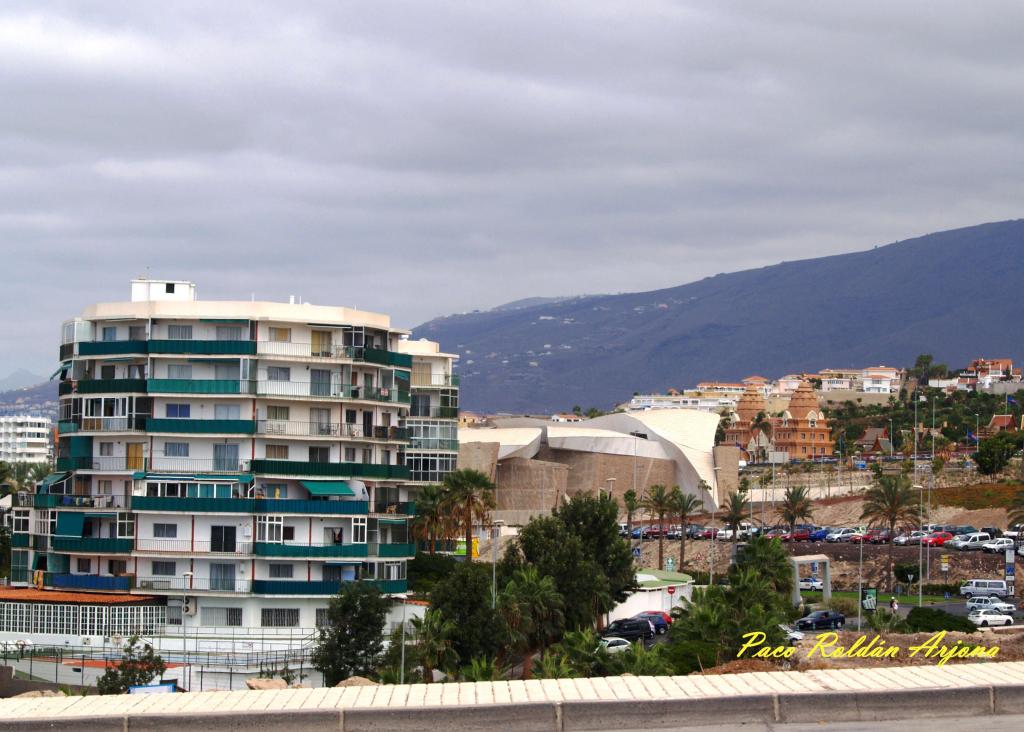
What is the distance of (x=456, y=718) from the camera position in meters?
19.5

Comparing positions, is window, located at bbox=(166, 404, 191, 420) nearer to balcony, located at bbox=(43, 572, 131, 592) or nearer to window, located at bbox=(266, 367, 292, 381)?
window, located at bbox=(266, 367, 292, 381)

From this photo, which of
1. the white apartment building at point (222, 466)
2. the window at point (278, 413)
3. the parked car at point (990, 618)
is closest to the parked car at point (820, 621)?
the parked car at point (990, 618)

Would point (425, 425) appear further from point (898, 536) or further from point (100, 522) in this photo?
point (898, 536)

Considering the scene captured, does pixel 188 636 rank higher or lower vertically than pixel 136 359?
lower

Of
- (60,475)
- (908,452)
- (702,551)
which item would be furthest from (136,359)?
(908,452)

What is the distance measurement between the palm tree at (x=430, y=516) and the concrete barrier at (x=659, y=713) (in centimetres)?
7119

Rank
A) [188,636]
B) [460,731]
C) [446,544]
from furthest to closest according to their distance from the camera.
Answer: [446,544]
[188,636]
[460,731]

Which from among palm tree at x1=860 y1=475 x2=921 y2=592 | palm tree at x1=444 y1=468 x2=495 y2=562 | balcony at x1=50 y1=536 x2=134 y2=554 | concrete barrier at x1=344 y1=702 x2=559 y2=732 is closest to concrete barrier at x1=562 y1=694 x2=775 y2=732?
concrete barrier at x1=344 y1=702 x2=559 y2=732

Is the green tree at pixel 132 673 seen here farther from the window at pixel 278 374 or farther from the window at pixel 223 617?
the window at pixel 278 374

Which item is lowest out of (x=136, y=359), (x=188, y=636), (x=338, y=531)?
(x=188, y=636)

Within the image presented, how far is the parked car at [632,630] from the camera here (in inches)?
3074

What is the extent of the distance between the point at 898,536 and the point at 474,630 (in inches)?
2783

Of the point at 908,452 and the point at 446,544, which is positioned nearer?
the point at 446,544

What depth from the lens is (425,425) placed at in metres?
103
